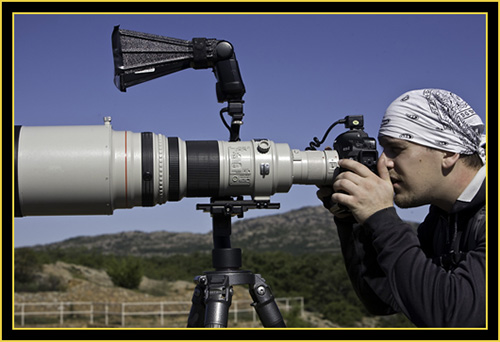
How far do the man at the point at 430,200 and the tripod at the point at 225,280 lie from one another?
27.7 inches

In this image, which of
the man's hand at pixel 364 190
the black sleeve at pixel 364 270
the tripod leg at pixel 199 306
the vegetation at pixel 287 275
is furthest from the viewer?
the vegetation at pixel 287 275

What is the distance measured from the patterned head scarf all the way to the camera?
1.17ft

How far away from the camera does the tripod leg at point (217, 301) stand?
10.6 ft

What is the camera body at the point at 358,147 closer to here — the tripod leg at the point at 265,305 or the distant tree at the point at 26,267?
the tripod leg at the point at 265,305

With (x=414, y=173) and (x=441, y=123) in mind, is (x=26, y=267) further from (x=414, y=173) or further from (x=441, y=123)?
(x=441, y=123)

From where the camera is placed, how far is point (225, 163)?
3266 mm

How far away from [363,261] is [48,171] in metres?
1.67

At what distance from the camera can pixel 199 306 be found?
3.46 m

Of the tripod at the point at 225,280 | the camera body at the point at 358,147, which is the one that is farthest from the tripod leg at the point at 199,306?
the camera body at the point at 358,147

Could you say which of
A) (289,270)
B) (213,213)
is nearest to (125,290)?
(289,270)

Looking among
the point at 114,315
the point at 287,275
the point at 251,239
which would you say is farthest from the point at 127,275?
the point at 251,239

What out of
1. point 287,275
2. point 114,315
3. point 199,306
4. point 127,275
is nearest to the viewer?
point 199,306

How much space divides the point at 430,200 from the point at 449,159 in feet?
0.74

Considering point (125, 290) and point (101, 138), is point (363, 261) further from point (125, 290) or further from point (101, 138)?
point (125, 290)
